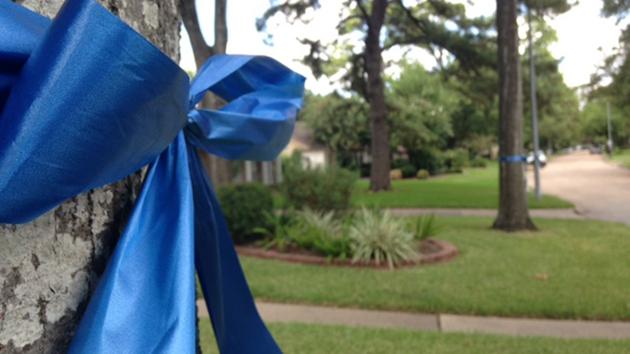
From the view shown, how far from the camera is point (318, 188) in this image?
34.2 ft

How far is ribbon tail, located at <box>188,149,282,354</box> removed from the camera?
1.54 meters

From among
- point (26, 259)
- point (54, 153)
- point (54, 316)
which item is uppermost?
point (54, 153)

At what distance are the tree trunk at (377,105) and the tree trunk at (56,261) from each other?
22.9 m

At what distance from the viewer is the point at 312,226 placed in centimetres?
924

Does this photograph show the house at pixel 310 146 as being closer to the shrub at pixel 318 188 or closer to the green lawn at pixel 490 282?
the shrub at pixel 318 188

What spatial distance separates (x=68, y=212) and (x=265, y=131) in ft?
2.04

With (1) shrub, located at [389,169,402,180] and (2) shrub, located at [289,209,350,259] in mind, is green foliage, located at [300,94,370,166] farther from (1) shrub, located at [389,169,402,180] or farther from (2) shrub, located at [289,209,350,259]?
(2) shrub, located at [289,209,350,259]

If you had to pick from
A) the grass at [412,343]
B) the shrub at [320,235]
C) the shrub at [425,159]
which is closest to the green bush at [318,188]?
the shrub at [320,235]

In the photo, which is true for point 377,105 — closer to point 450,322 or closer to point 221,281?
point 450,322

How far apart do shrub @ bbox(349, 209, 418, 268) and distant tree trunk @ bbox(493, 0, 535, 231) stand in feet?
11.9

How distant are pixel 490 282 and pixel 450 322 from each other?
1.60 meters

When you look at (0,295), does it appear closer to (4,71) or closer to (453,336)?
(4,71)

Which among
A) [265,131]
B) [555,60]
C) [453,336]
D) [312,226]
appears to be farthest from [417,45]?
[265,131]

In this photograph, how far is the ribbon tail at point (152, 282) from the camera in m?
0.97
